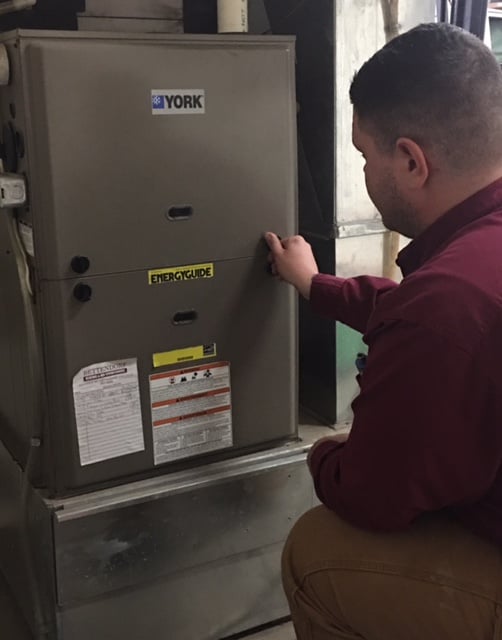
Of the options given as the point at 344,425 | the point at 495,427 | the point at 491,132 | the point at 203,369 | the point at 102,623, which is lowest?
the point at 102,623

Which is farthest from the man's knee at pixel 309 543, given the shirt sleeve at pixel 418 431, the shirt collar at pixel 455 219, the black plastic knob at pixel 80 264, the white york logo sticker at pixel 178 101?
the white york logo sticker at pixel 178 101

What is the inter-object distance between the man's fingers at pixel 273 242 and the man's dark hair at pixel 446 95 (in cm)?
44

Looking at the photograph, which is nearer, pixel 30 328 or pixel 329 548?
pixel 329 548

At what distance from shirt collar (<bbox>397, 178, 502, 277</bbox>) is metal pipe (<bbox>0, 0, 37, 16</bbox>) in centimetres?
82

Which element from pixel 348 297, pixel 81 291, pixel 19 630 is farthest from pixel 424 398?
pixel 19 630

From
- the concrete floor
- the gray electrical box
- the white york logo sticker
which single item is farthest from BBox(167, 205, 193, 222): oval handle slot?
the concrete floor

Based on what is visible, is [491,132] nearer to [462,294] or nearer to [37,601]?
[462,294]

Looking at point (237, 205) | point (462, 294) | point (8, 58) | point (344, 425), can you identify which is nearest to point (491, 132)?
point (462, 294)

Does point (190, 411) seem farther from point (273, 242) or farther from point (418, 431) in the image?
point (418, 431)

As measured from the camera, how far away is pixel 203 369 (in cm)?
160

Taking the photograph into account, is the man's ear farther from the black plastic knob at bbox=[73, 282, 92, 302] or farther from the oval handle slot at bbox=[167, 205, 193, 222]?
the black plastic knob at bbox=[73, 282, 92, 302]

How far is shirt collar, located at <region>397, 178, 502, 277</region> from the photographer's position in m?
1.17

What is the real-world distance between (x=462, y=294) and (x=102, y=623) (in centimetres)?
104

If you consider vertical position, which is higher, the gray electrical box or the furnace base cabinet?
the gray electrical box
